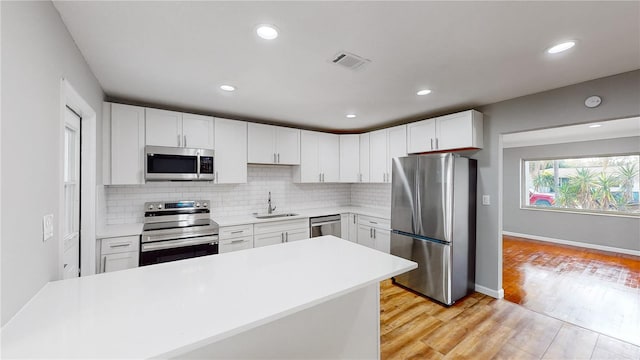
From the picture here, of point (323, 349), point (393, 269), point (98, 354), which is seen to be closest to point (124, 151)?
point (98, 354)

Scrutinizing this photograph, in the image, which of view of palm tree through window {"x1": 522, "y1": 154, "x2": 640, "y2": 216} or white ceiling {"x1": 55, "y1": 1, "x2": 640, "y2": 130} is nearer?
white ceiling {"x1": 55, "y1": 1, "x2": 640, "y2": 130}

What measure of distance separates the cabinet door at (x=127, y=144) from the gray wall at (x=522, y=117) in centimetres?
399

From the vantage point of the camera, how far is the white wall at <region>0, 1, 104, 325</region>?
95cm

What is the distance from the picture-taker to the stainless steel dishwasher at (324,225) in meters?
4.00

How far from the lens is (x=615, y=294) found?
313 cm

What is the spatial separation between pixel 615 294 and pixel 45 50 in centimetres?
560

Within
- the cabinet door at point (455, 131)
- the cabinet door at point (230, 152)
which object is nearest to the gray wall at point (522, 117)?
the cabinet door at point (455, 131)

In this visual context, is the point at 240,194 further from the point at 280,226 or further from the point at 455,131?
the point at 455,131

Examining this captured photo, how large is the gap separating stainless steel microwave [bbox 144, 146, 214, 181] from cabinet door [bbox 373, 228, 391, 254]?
2501 mm

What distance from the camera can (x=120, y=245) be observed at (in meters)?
2.57

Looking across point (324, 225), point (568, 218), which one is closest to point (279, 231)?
point (324, 225)

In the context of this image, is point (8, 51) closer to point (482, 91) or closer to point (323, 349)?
point (323, 349)

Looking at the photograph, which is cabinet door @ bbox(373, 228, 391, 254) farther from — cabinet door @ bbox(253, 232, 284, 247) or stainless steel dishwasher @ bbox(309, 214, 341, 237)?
cabinet door @ bbox(253, 232, 284, 247)

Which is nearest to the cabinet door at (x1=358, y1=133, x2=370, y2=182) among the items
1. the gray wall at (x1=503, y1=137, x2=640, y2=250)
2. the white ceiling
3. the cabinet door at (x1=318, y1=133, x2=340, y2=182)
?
the cabinet door at (x1=318, y1=133, x2=340, y2=182)
